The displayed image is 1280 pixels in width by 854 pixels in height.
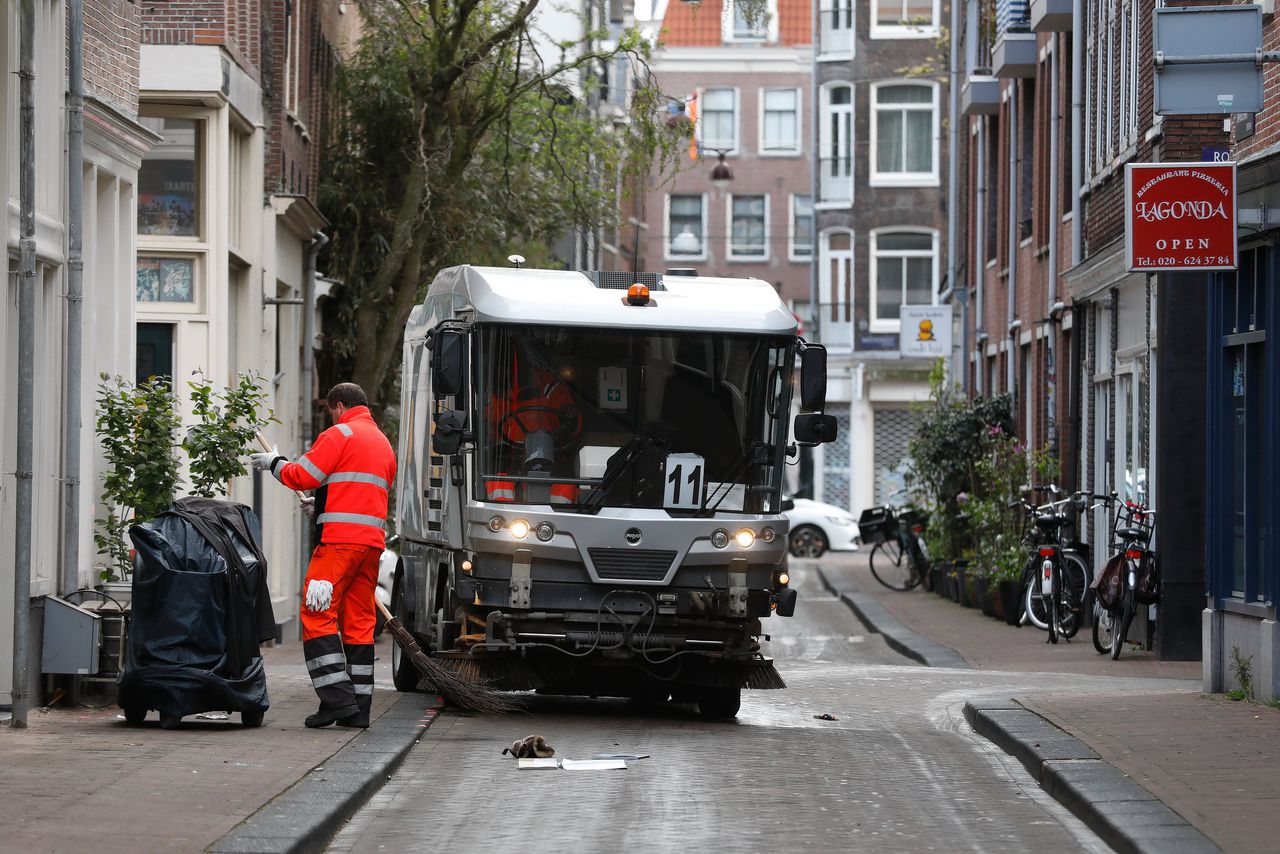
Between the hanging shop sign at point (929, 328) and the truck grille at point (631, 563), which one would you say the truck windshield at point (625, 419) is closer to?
the truck grille at point (631, 563)

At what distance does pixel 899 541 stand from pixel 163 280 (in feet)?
52.8

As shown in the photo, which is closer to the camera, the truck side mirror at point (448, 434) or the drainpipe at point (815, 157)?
the truck side mirror at point (448, 434)

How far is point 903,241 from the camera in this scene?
56.8 m

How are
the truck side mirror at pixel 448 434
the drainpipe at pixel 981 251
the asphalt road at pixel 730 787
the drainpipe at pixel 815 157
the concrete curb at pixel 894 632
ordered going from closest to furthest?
the asphalt road at pixel 730 787, the truck side mirror at pixel 448 434, the concrete curb at pixel 894 632, the drainpipe at pixel 981 251, the drainpipe at pixel 815 157

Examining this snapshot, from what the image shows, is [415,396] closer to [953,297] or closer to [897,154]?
[953,297]

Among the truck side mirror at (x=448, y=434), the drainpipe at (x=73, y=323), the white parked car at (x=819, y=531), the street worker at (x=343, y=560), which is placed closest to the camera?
the street worker at (x=343, y=560)

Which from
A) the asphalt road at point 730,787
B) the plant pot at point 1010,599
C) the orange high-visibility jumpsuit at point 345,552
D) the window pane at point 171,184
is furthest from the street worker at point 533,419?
the plant pot at point 1010,599

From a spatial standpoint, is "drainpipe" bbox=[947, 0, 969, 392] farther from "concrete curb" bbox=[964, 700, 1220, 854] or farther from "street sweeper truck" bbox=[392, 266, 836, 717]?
"concrete curb" bbox=[964, 700, 1220, 854]

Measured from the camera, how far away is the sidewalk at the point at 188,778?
7.84m

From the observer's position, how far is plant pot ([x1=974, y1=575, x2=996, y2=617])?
25.6 m

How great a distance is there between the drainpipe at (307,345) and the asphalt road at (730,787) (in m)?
10.8

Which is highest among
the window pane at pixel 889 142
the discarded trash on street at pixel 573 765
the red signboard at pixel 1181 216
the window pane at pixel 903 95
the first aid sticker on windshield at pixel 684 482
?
the window pane at pixel 903 95

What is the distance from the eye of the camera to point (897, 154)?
56.4 meters

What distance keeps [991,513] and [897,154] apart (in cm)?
3134
